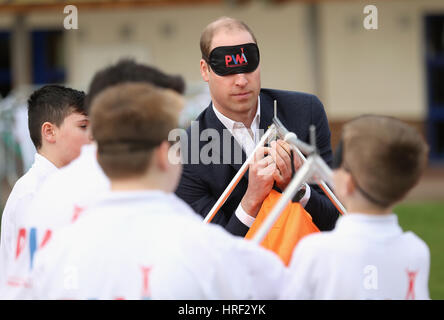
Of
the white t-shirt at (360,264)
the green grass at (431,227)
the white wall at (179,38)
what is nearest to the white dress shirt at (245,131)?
the white t-shirt at (360,264)

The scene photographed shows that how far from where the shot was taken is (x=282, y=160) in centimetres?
300

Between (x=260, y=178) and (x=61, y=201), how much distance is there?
0.88 metres

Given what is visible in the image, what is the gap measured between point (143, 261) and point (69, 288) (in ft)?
0.79

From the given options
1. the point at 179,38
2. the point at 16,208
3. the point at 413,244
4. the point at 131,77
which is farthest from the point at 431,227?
the point at 179,38

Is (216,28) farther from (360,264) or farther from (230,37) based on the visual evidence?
(360,264)

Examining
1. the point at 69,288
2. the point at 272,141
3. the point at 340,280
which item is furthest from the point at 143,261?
the point at 272,141

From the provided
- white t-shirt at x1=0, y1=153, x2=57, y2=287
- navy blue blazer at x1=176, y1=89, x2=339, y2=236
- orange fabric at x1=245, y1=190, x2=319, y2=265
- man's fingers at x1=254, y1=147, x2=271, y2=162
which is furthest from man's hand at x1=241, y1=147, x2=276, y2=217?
white t-shirt at x1=0, y1=153, x2=57, y2=287

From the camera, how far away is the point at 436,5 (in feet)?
48.9

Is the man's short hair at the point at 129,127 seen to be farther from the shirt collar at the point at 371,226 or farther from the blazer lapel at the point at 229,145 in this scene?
the blazer lapel at the point at 229,145

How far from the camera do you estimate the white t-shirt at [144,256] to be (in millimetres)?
2012

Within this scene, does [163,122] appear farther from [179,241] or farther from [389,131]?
[389,131]

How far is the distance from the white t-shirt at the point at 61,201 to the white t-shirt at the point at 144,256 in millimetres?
342

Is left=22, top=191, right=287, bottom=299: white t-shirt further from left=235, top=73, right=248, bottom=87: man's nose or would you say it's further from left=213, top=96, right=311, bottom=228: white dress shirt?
left=213, top=96, right=311, bottom=228: white dress shirt
